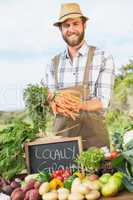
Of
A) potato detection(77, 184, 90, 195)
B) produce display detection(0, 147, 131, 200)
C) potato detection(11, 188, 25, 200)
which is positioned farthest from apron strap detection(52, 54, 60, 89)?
potato detection(77, 184, 90, 195)

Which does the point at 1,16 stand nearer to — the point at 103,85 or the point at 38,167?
the point at 103,85

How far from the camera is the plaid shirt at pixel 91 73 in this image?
3.19m

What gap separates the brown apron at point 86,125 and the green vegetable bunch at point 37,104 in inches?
18.5

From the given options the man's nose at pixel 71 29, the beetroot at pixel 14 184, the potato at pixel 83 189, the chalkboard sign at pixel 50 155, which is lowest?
the beetroot at pixel 14 184

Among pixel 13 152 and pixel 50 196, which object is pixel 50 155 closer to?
pixel 13 152

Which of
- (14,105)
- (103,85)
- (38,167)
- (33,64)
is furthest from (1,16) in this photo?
(38,167)

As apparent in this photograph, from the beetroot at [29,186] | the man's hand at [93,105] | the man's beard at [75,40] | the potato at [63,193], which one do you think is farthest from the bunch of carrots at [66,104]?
the potato at [63,193]

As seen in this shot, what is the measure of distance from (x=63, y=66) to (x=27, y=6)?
1.67 feet

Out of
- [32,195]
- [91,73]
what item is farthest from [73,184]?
[91,73]

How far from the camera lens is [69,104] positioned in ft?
9.49

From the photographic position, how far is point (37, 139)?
2523mm

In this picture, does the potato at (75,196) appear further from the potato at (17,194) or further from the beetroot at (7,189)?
the beetroot at (7,189)

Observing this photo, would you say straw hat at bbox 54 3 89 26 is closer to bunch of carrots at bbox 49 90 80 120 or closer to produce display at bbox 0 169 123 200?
bunch of carrots at bbox 49 90 80 120

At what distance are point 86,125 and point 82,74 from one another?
327mm
